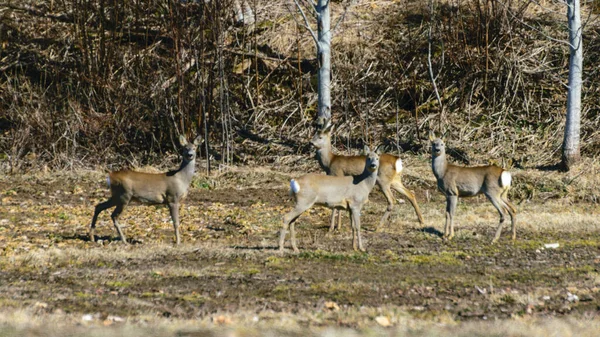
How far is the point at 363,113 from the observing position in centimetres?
1917

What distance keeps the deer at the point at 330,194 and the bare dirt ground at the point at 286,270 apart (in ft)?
1.09

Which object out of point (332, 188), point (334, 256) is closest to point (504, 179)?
point (332, 188)

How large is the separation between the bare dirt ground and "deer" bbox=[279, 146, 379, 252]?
334 millimetres

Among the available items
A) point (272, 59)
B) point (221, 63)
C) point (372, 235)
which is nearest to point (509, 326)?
point (372, 235)

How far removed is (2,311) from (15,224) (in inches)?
216

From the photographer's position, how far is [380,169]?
40.5ft

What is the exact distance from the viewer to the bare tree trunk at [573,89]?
15.7 metres

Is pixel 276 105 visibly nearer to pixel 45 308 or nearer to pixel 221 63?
pixel 221 63

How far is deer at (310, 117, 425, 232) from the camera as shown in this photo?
1227cm

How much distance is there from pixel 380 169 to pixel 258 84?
8.17 metres

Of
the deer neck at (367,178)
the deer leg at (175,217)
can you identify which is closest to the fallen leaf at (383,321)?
the deer neck at (367,178)

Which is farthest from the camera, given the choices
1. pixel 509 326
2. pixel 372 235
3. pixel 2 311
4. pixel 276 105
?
pixel 276 105

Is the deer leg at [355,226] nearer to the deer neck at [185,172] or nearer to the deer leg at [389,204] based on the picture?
the deer leg at [389,204]

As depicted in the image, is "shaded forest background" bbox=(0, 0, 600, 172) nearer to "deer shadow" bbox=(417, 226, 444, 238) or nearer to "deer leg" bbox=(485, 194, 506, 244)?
"deer shadow" bbox=(417, 226, 444, 238)
